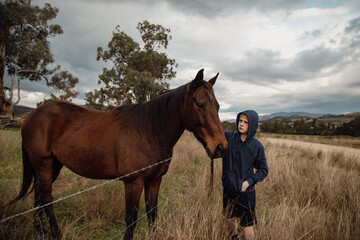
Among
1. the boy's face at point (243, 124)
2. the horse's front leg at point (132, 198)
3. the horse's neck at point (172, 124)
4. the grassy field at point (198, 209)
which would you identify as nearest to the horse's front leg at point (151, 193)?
the grassy field at point (198, 209)

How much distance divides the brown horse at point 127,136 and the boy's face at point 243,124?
40 cm

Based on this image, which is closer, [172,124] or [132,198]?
[132,198]

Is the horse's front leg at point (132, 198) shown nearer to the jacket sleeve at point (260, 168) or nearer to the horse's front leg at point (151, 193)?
the horse's front leg at point (151, 193)

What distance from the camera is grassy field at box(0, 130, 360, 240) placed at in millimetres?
2066

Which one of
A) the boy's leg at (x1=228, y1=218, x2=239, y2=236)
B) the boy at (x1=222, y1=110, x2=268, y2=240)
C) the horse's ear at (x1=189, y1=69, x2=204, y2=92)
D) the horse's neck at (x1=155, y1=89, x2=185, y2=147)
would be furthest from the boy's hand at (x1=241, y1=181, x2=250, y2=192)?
the horse's ear at (x1=189, y1=69, x2=204, y2=92)

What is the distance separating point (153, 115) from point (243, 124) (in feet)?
4.00

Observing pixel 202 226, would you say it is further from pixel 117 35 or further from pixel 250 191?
pixel 117 35

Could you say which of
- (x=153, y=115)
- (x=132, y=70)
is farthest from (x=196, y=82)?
(x=132, y=70)

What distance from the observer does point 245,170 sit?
2.07 meters

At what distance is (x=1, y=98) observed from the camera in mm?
13031

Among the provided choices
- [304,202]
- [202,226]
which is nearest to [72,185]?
[202,226]

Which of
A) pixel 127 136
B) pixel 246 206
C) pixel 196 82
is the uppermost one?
pixel 196 82

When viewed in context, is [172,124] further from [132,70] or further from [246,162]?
[132,70]

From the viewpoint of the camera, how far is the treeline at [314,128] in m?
16.2
